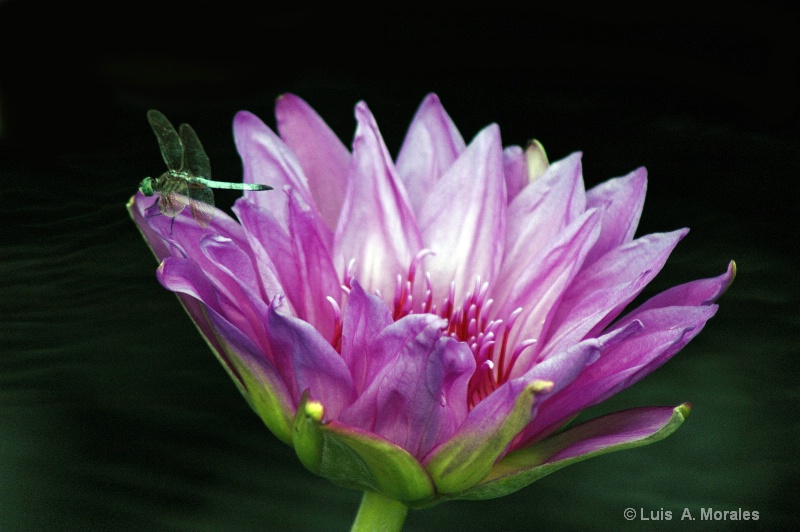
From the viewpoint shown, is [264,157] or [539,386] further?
[264,157]

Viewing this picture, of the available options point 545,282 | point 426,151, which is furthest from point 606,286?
point 426,151

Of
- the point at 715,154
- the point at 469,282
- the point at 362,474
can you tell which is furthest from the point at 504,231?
the point at 715,154

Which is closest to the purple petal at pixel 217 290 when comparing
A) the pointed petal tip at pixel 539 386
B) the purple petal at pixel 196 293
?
the purple petal at pixel 196 293

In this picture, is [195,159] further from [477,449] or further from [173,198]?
[477,449]

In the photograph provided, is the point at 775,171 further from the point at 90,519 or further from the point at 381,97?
the point at 90,519

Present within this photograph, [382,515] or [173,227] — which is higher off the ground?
[173,227]
